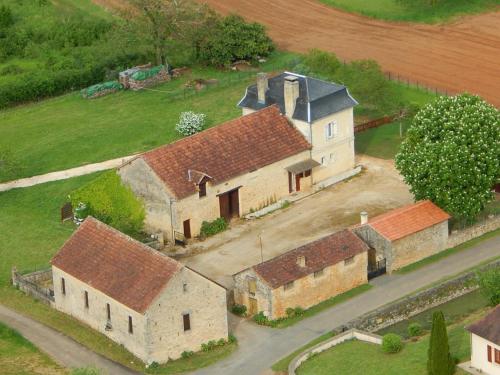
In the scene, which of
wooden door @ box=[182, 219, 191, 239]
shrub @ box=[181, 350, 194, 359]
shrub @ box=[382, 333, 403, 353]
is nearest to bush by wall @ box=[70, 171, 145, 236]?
wooden door @ box=[182, 219, 191, 239]

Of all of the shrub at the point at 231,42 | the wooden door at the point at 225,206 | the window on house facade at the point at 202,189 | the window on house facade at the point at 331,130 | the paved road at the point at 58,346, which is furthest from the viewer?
the shrub at the point at 231,42

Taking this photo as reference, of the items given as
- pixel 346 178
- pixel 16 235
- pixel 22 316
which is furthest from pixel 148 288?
pixel 346 178

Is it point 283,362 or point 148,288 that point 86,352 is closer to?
point 148,288

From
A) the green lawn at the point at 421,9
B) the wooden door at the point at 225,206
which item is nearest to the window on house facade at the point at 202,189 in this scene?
the wooden door at the point at 225,206

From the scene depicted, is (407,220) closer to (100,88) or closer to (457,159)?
(457,159)

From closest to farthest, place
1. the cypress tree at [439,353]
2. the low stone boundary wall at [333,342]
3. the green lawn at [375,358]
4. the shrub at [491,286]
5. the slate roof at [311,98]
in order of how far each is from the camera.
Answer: the cypress tree at [439,353] < the green lawn at [375,358] < the low stone boundary wall at [333,342] < the shrub at [491,286] < the slate roof at [311,98]

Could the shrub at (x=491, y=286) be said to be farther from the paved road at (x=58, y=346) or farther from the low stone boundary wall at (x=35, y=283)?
the low stone boundary wall at (x=35, y=283)
